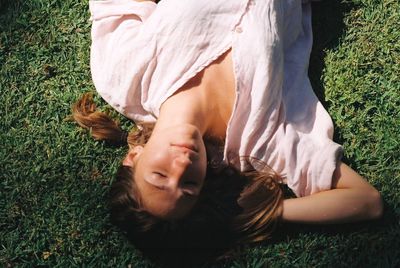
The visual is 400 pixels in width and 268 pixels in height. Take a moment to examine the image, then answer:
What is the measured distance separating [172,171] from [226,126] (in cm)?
46

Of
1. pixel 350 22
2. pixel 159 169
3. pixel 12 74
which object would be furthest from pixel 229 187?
pixel 12 74

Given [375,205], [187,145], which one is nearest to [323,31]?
[375,205]

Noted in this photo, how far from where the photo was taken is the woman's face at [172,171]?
2.50 metres

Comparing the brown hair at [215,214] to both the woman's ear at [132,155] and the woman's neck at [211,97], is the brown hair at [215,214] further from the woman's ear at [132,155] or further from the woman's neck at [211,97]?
the woman's neck at [211,97]

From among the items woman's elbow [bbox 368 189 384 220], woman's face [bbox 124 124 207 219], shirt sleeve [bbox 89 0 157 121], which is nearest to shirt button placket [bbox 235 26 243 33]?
shirt sleeve [bbox 89 0 157 121]

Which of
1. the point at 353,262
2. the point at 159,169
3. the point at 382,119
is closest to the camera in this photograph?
the point at 159,169

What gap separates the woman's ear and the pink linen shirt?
20 cm

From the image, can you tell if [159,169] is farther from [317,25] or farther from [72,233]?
[317,25]

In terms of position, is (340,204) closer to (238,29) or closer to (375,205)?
(375,205)

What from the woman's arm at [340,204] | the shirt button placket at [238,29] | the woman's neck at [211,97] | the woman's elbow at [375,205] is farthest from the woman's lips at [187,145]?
the woman's elbow at [375,205]

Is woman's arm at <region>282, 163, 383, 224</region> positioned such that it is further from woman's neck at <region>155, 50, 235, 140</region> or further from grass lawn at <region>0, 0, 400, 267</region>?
woman's neck at <region>155, 50, 235, 140</region>

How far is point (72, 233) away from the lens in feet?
9.52

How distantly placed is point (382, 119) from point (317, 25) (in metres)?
0.56

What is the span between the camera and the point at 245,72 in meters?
2.80
